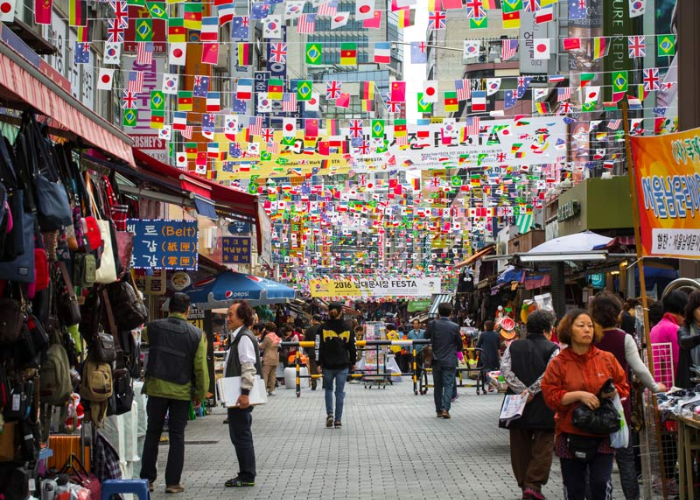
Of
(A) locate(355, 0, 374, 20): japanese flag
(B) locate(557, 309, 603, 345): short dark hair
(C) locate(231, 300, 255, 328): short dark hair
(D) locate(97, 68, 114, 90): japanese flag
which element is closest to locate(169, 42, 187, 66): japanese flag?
(D) locate(97, 68, 114, 90): japanese flag

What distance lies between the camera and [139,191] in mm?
11703

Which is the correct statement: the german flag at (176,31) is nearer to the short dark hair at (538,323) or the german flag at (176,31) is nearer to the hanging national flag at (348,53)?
the hanging national flag at (348,53)

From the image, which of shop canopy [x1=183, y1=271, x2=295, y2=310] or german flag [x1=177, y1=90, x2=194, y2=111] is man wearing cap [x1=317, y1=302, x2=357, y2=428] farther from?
german flag [x1=177, y1=90, x2=194, y2=111]

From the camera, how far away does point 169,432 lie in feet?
33.4

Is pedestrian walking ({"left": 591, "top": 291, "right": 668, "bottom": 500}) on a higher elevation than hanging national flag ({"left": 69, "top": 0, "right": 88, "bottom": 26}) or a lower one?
lower

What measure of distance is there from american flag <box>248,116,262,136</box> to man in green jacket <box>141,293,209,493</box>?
16078 mm

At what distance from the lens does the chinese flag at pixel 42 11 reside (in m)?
16.2

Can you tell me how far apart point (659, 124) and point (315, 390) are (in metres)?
10.5

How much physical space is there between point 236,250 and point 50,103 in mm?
18820

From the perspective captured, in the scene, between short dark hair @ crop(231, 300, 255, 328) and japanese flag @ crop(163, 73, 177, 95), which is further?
japanese flag @ crop(163, 73, 177, 95)

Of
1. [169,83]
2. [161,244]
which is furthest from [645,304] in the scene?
[169,83]

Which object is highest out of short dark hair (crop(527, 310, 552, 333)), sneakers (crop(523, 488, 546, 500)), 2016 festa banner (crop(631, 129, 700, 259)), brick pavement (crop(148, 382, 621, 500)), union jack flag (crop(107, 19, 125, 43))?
union jack flag (crop(107, 19, 125, 43))

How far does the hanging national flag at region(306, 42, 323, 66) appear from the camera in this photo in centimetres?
1820

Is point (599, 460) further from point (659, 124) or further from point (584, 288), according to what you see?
point (584, 288)
